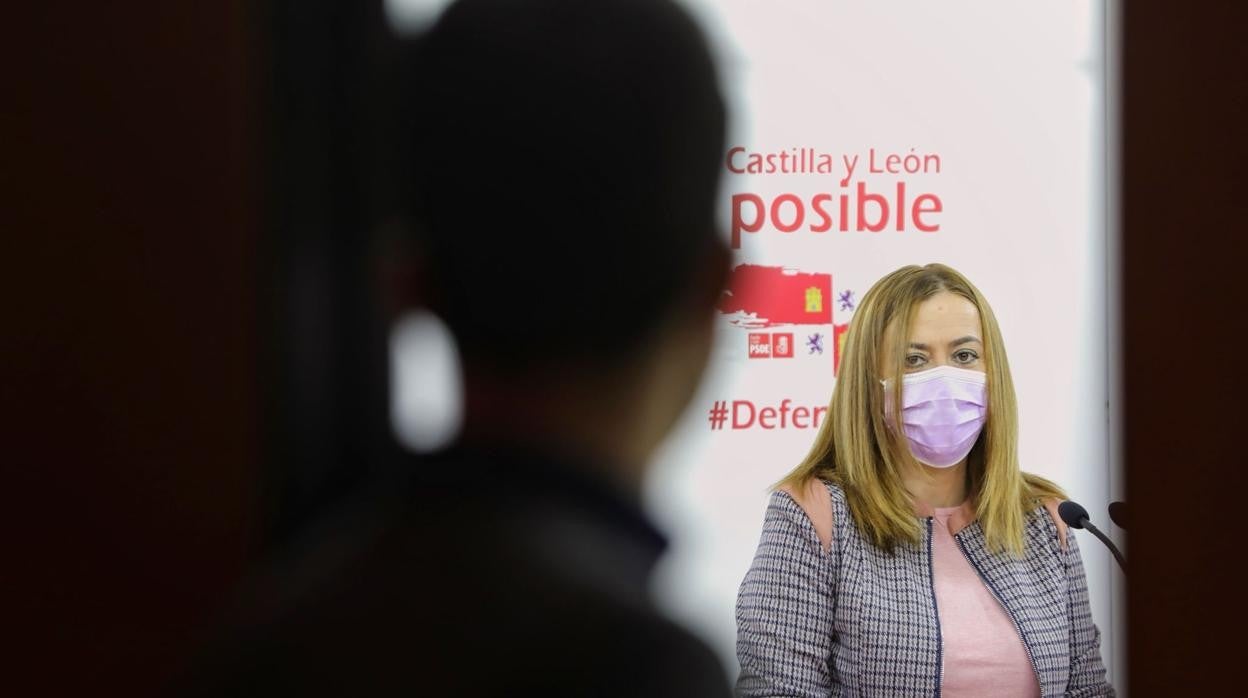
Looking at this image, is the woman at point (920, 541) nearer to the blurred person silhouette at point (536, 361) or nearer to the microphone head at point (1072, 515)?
the microphone head at point (1072, 515)

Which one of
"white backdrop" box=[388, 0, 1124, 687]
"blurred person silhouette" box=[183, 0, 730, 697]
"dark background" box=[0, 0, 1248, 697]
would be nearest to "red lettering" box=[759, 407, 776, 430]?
"white backdrop" box=[388, 0, 1124, 687]

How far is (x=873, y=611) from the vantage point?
1.15 m

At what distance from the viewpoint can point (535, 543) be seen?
1.89 ft

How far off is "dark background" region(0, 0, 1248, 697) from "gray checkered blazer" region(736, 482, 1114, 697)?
73cm

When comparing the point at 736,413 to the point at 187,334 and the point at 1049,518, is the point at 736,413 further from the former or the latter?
the point at 187,334

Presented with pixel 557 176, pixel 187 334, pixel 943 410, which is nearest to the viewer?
pixel 187 334

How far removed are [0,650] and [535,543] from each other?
25cm

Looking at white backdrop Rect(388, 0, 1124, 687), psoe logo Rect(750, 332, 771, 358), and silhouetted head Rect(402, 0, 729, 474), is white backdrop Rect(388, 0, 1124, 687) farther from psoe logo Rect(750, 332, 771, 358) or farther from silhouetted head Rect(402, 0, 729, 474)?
silhouetted head Rect(402, 0, 729, 474)

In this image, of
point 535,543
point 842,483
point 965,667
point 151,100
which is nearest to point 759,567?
point 842,483

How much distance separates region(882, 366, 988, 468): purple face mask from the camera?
1.15 m

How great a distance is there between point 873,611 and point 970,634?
4.3 inches

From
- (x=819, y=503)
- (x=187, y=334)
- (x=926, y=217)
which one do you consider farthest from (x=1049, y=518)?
(x=187, y=334)

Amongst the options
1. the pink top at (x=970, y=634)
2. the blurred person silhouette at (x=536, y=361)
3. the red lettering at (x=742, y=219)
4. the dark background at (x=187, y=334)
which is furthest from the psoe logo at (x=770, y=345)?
the dark background at (x=187, y=334)
